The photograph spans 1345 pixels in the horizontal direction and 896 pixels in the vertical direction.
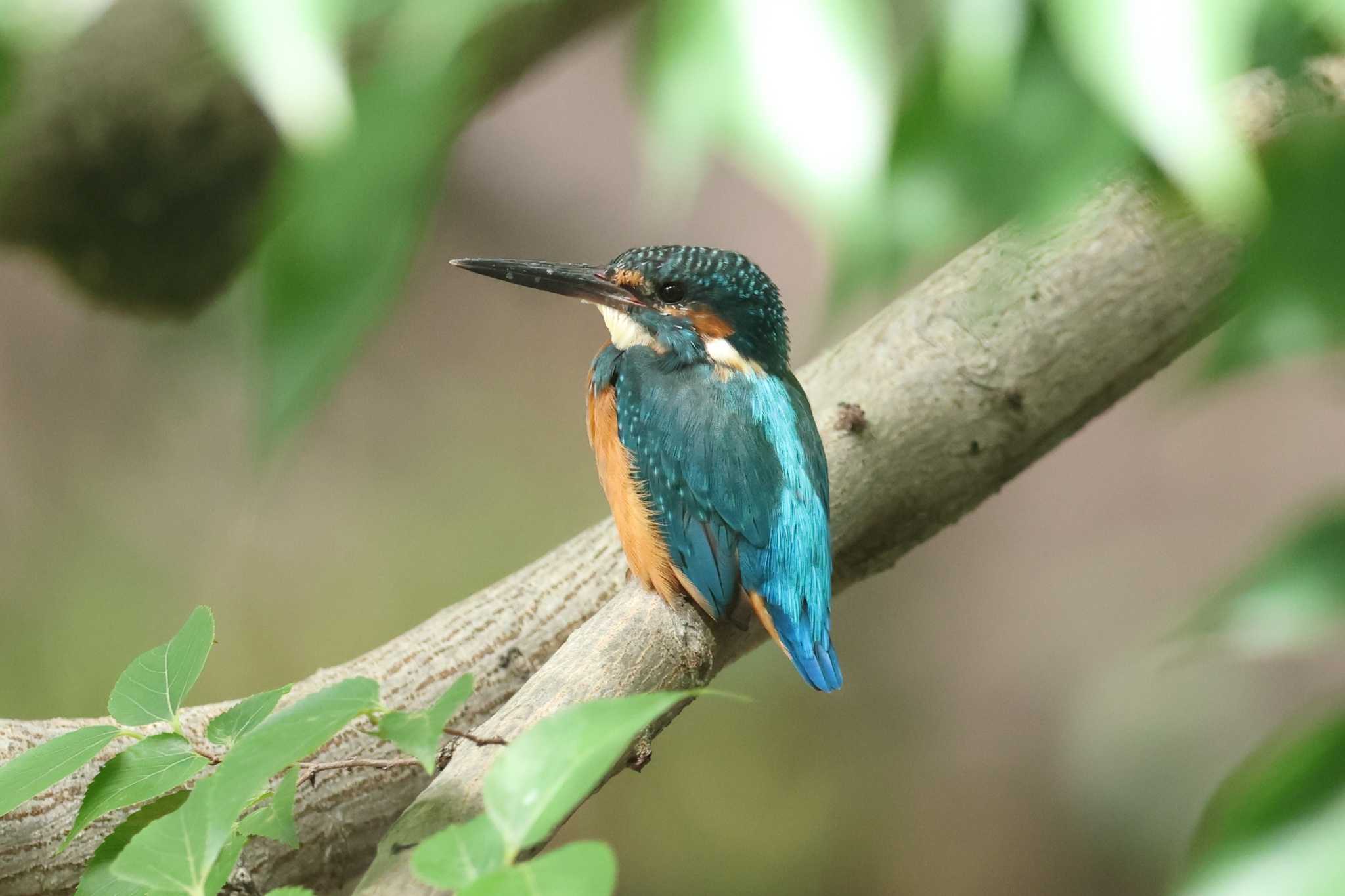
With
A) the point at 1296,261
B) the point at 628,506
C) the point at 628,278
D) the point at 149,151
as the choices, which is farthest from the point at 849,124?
the point at 149,151

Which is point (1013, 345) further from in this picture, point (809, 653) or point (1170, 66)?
point (1170, 66)

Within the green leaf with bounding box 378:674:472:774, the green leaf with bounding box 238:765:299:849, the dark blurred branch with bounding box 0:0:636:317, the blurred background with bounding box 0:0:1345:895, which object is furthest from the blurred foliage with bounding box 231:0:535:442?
the blurred background with bounding box 0:0:1345:895

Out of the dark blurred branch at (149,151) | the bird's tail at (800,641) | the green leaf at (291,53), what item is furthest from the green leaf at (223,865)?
the dark blurred branch at (149,151)

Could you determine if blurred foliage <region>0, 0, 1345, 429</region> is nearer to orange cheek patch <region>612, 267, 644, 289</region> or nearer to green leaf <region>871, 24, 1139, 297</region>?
green leaf <region>871, 24, 1139, 297</region>

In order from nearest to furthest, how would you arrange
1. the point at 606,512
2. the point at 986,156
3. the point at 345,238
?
1. the point at 986,156
2. the point at 345,238
3. the point at 606,512

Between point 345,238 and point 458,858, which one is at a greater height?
point 345,238

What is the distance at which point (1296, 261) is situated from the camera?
1.04 meters

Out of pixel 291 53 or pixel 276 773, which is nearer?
pixel 291 53

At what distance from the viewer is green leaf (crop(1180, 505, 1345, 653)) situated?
1.19m

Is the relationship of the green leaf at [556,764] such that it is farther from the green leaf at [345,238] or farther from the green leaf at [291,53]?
the green leaf at [345,238]

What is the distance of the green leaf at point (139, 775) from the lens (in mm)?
682

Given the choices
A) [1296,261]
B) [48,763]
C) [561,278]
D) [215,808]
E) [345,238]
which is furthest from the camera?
[561,278]

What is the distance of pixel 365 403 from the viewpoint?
362 cm

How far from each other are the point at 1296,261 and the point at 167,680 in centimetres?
96
